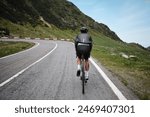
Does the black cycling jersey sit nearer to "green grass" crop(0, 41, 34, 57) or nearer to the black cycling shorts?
the black cycling shorts

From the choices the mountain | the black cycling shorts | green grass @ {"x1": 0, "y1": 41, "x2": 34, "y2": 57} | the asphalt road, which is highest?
the mountain

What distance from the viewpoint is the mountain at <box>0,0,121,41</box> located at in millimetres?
84450

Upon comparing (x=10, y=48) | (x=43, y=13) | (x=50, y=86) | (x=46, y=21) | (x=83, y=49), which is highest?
(x=43, y=13)

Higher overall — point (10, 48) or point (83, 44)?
point (83, 44)

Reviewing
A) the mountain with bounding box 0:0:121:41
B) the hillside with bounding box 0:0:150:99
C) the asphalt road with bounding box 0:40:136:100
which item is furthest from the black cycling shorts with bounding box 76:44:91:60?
the mountain with bounding box 0:0:121:41

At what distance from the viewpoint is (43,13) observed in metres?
105

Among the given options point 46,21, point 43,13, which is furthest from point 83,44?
point 43,13

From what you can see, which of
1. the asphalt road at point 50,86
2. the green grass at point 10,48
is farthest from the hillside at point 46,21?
the asphalt road at point 50,86

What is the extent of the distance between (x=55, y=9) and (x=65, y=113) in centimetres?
11294

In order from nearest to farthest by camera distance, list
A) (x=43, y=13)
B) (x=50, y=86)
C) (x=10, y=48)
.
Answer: (x=50, y=86) < (x=10, y=48) < (x=43, y=13)

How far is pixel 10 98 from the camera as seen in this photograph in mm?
7691

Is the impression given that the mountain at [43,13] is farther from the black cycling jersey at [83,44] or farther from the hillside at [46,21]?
the black cycling jersey at [83,44]

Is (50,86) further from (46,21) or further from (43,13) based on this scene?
(43,13)

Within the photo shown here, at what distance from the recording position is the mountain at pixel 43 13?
84450mm
